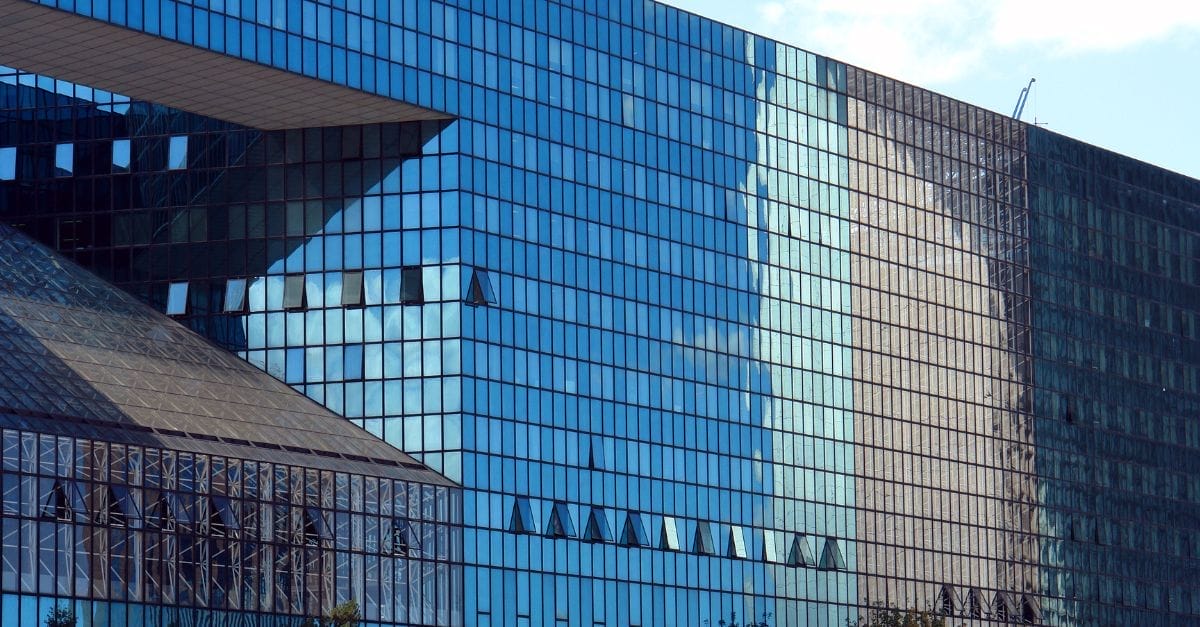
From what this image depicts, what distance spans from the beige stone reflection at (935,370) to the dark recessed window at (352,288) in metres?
33.2

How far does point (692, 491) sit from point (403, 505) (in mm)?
20153

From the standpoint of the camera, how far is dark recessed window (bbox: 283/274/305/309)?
4648 inches

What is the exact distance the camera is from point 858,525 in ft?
451

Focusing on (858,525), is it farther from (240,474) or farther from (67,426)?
(67,426)

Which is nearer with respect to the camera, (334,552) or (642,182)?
(334,552)

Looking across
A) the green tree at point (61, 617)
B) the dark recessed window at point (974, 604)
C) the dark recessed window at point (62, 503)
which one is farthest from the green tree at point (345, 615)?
the dark recessed window at point (974, 604)

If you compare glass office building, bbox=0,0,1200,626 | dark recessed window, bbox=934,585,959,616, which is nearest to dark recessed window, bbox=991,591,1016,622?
glass office building, bbox=0,0,1200,626

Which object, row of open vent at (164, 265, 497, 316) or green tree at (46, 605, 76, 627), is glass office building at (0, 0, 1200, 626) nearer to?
row of open vent at (164, 265, 497, 316)

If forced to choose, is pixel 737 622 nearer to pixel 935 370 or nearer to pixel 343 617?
pixel 935 370

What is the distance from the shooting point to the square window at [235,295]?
118 m

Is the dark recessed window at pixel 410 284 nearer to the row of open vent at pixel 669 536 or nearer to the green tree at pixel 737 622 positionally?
the row of open vent at pixel 669 536

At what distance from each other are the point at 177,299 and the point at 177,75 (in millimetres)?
13280

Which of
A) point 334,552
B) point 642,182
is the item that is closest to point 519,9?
point 642,182

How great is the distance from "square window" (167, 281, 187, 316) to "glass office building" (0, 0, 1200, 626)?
21cm
